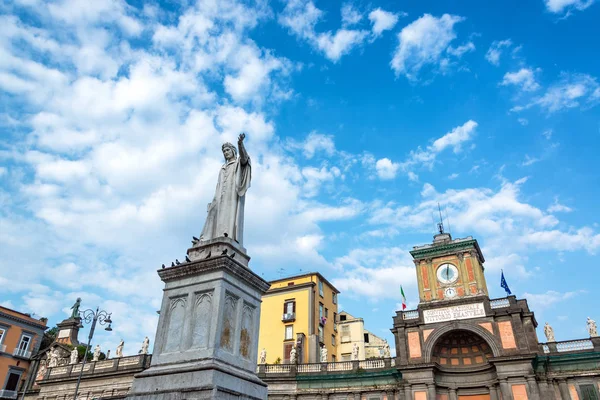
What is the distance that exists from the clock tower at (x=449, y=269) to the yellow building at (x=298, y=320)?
12518mm

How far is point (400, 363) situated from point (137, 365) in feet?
69.9

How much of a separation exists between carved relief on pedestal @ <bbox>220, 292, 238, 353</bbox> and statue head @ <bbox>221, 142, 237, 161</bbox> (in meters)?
3.59

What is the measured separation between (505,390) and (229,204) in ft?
85.0

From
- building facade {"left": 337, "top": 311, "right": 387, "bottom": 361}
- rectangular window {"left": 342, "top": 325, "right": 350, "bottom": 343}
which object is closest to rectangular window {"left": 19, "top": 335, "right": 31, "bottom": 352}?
building facade {"left": 337, "top": 311, "right": 387, "bottom": 361}

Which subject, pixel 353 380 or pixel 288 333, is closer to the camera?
pixel 353 380

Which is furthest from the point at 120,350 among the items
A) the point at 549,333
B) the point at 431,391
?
the point at 549,333

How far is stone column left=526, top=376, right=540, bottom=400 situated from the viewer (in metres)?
26.7

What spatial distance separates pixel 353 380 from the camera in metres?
32.5

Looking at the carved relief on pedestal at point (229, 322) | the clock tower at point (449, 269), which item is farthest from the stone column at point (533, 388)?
the carved relief on pedestal at point (229, 322)

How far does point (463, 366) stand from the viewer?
31.2 m

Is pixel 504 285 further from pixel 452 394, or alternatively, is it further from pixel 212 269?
pixel 212 269

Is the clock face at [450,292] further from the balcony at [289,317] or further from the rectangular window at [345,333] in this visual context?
the rectangular window at [345,333]

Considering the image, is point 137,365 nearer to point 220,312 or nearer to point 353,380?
point 353,380

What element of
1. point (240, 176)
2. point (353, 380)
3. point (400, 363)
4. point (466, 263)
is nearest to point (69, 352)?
point (353, 380)
